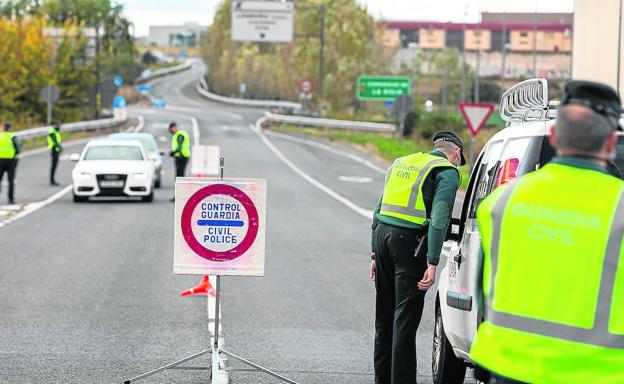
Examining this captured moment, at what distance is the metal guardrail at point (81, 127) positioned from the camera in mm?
50562

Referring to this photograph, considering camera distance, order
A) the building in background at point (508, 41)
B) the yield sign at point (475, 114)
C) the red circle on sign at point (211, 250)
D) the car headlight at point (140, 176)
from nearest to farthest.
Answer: the red circle on sign at point (211, 250) < the car headlight at point (140, 176) < the yield sign at point (475, 114) < the building in background at point (508, 41)

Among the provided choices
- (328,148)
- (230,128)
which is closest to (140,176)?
(328,148)

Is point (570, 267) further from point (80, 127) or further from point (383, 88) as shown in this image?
point (80, 127)

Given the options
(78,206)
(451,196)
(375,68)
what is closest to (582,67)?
(78,206)

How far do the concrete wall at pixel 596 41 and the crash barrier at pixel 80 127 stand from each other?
21125 millimetres

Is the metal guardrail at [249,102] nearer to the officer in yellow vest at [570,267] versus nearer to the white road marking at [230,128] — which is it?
the white road marking at [230,128]

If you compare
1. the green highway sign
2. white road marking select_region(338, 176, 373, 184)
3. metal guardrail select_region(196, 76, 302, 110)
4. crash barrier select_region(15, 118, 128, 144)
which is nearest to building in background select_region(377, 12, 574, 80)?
metal guardrail select_region(196, 76, 302, 110)

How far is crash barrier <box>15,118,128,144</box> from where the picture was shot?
50.6m

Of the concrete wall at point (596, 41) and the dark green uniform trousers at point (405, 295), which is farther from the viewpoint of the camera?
the concrete wall at point (596, 41)

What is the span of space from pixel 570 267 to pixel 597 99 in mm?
599

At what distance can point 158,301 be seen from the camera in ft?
45.0

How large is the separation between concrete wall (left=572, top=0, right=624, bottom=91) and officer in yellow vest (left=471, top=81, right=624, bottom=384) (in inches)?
1123

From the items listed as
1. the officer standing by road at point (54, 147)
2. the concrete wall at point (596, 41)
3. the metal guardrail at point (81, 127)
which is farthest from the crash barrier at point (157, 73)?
the officer standing by road at point (54, 147)

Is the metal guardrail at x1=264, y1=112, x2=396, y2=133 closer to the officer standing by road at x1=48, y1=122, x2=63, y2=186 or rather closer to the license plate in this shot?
the officer standing by road at x1=48, y1=122, x2=63, y2=186
